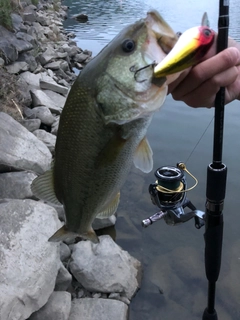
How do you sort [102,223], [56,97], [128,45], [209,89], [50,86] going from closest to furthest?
[128,45]
[209,89]
[102,223]
[56,97]
[50,86]

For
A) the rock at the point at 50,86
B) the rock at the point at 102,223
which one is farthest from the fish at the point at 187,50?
the rock at the point at 50,86

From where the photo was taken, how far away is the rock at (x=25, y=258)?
326 cm

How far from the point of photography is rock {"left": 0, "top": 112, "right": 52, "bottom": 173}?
5.36 metres

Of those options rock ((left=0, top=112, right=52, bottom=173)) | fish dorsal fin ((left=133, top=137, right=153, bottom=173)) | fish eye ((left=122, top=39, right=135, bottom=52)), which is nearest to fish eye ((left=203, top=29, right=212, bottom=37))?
fish eye ((left=122, top=39, right=135, bottom=52))

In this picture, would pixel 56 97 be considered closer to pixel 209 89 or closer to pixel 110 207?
pixel 110 207

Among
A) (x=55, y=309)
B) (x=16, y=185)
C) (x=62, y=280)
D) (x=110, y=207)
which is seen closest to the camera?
(x=110, y=207)

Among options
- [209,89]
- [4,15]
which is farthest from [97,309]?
[4,15]

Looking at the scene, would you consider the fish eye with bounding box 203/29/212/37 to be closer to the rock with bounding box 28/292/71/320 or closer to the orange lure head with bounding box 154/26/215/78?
the orange lure head with bounding box 154/26/215/78

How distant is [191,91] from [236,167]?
20.4 feet

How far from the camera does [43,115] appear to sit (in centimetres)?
811

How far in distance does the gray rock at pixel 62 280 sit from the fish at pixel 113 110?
2.61 metres

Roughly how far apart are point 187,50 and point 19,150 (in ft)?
14.9

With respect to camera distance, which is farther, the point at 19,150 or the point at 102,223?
the point at 102,223

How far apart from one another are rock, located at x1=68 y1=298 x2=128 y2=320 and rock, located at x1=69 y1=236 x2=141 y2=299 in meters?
0.27
